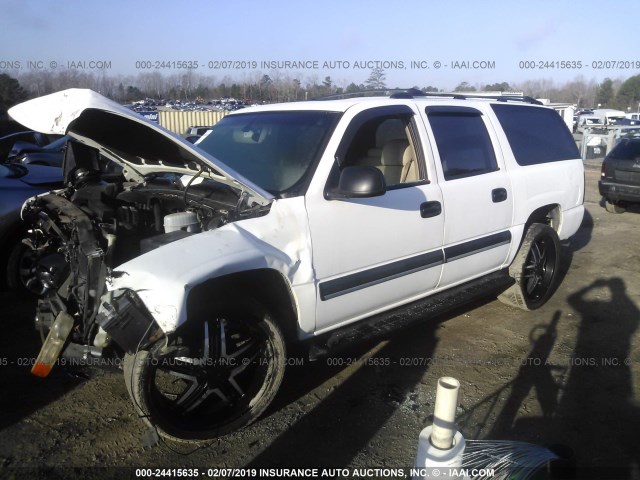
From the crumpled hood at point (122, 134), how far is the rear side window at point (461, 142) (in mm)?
1578

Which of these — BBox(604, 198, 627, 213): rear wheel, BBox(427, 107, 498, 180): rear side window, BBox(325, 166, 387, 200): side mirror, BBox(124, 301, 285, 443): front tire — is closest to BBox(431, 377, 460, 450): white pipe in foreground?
BBox(124, 301, 285, 443): front tire

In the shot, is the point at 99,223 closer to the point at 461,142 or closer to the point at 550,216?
the point at 461,142

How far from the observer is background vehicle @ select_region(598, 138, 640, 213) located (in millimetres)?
9844

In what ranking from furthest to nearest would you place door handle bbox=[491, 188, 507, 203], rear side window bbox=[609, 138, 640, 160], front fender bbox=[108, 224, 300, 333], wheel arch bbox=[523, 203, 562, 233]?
rear side window bbox=[609, 138, 640, 160] < wheel arch bbox=[523, 203, 562, 233] < door handle bbox=[491, 188, 507, 203] < front fender bbox=[108, 224, 300, 333]

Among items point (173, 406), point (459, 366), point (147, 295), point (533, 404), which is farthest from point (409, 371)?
point (147, 295)

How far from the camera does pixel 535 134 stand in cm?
508

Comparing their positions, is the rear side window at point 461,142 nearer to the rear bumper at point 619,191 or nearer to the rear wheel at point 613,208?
A: the rear bumper at point 619,191

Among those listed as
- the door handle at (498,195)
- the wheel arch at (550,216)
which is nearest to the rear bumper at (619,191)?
the wheel arch at (550,216)

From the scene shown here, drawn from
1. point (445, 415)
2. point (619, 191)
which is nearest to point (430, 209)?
point (445, 415)

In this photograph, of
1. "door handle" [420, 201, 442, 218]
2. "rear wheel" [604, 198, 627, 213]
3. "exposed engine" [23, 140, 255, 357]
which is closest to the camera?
"exposed engine" [23, 140, 255, 357]

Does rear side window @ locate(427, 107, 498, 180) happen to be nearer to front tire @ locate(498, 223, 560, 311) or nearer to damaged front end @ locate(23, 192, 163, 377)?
front tire @ locate(498, 223, 560, 311)

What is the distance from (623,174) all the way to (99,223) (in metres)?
9.87

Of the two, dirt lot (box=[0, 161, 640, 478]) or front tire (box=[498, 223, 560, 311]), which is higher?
front tire (box=[498, 223, 560, 311])

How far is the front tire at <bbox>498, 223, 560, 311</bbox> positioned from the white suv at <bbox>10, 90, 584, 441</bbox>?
0.18 metres
